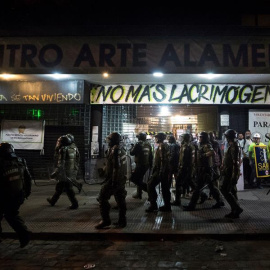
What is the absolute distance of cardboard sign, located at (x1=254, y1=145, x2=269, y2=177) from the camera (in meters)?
9.76

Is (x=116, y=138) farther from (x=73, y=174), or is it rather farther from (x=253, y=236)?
(x=253, y=236)

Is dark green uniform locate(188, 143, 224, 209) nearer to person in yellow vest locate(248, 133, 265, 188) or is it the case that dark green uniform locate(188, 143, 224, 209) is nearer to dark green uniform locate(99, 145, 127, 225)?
dark green uniform locate(99, 145, 127, 225)

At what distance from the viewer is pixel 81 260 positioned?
439 cm

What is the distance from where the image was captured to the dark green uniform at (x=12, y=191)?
452 cm

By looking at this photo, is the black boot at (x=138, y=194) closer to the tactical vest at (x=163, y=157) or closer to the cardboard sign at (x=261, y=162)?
the tactical vest at (x=163, y=157)

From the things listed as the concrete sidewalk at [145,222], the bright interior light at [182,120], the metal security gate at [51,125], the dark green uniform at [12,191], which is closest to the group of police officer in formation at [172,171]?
the concrete sidewalk at [145,222]

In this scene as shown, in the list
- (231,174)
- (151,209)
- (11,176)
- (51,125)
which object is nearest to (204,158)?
(231,174)

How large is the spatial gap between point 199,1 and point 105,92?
5.38 metres

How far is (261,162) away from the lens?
32.2 ft

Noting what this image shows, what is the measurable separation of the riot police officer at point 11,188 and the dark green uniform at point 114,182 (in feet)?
5.03

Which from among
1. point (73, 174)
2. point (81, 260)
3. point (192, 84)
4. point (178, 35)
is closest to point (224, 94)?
point (192, 84)

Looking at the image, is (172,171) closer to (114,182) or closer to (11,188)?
(114,182)

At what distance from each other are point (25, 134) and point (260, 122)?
997 cm

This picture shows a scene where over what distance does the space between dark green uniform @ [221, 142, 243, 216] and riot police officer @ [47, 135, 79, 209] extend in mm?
3790
